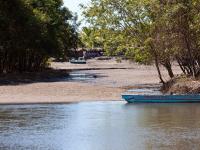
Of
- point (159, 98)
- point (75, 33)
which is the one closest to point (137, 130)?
point (159, 98)

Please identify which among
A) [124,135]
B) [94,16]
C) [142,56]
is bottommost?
[124,135]

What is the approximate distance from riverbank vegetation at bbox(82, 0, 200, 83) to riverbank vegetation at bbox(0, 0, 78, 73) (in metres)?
Answer: 9.07

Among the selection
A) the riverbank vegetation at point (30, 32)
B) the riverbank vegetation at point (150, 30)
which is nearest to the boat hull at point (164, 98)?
the riverbank vegetation at point (150, 30)

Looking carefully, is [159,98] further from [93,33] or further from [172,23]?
[93,33]

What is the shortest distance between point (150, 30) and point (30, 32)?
17522 mm

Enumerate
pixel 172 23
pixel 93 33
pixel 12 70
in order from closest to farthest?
pixel 172 23, pixel 93 33, pixel 12 70

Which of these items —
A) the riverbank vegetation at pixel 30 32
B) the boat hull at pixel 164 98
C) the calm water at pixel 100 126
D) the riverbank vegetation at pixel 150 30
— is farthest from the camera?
the riverbank vegetation at pixel 30 32

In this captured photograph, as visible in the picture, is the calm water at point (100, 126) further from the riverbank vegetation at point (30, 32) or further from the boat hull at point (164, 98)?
the riverbank vegetation at point (30, 32)

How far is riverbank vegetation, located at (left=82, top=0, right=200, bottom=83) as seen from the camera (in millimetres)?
34844

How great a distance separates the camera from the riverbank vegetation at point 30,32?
5044 centimetres

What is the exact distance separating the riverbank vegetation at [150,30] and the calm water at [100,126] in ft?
21.7

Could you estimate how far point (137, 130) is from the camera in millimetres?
21344

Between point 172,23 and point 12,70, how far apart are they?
2781 centimetres

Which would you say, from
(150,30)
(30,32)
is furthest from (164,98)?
(30,32)
